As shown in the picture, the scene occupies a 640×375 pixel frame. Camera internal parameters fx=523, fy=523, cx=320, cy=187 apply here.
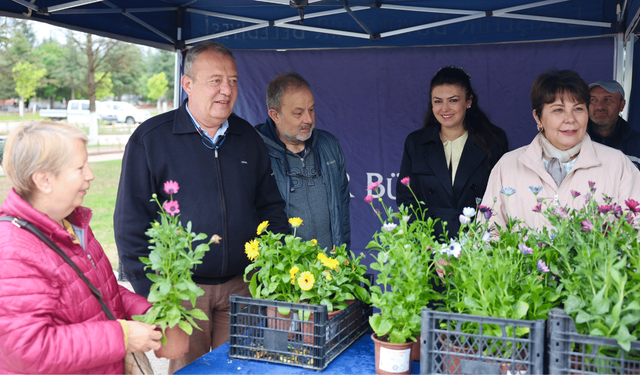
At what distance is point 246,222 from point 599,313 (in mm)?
1479

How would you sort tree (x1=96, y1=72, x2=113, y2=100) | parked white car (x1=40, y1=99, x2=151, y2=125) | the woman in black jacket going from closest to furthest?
the woman in black jacket, tree (x1=96, y1=72, x2=113, y2=100), parked white car (x1=40, y1=99, x2=151, y2=125)

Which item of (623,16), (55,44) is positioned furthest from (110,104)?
(623,16)

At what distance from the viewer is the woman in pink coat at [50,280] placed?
135 cm

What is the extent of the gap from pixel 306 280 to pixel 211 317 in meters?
0.92

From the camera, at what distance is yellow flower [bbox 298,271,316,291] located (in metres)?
1.66

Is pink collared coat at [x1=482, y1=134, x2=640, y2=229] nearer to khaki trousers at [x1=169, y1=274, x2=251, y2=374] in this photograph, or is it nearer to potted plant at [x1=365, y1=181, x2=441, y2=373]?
potted plant at [x1=365, y1=181, x2=441, y2=373]

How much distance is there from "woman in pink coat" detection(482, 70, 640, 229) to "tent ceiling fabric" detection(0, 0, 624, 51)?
51.6 inches

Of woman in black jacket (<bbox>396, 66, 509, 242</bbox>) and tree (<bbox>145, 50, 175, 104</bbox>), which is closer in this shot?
woman in black jacket (<bbox>396, 66, 509, 242</bbox>)

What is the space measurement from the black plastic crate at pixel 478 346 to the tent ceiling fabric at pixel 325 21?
91.6 inches

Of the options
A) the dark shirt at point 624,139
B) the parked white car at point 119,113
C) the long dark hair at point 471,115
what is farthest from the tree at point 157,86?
the dark shirt at point 624,139

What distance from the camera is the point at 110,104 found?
28.2m

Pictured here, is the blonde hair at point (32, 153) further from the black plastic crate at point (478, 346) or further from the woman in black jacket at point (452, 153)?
the woman in black jacket at point (452, 153)

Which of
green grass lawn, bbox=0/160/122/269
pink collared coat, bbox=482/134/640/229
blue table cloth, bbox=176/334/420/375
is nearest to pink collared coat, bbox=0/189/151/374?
blue table cloth, bbox=176/334/420/375

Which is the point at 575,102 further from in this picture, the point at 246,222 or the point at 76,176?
the point at 76,176
